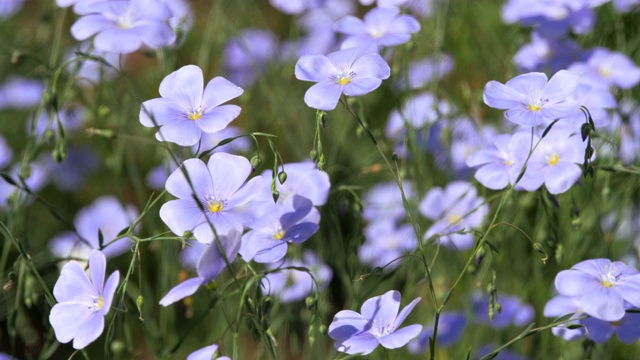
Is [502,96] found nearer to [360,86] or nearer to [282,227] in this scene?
[360,86]

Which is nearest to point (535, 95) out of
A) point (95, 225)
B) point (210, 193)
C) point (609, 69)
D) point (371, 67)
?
point (371, 67)

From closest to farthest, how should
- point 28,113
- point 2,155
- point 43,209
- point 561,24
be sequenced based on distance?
point 561,24 → point 2,155 → point 43,209 → point 28,113

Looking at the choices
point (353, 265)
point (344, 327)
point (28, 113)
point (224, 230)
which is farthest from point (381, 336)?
point (28, 113)

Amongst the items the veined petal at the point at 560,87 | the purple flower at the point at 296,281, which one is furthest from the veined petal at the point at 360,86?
the purple flower at the point at 296,281

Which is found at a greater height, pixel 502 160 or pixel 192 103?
pixel 192 103

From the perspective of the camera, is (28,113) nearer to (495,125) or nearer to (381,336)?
(495,125)

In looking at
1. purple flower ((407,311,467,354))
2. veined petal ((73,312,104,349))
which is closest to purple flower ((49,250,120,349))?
veined petal ((73,312,104,349))

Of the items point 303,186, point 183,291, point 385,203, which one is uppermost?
point 183,291
